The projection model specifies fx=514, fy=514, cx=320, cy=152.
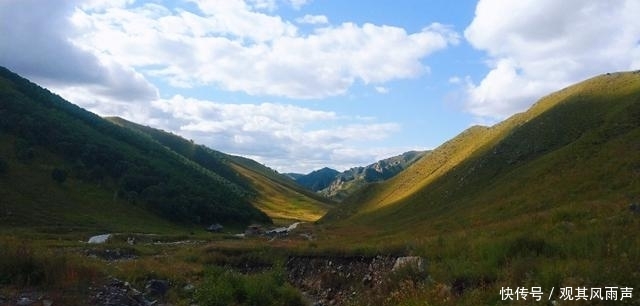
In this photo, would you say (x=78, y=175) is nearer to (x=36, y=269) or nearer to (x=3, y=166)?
(x=3, y=166)

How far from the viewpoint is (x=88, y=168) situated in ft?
360

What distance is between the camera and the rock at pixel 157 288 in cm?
1807

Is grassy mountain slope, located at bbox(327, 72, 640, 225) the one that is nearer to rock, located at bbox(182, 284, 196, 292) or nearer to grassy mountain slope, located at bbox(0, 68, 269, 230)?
rock, located at bbox(182, 284, 196, 292)

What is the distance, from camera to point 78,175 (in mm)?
103625

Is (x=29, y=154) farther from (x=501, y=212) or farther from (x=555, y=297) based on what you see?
(x=555, y=297)

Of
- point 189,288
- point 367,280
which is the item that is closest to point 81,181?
point 189,288

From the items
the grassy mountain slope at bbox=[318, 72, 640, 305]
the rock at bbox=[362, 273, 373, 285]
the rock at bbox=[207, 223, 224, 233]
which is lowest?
the rock at bbox=[207, 223, 224, 233]

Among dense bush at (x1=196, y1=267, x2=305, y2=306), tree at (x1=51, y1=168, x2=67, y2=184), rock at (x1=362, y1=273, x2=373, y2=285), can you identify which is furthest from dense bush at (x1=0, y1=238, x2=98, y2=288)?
tree at (x1=51, y1=168, x2=67, y2=184)

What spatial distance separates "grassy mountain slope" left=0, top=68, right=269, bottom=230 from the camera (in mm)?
88113

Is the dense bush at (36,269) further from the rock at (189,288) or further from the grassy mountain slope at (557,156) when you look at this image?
the grassy mountain slope at (557,156)

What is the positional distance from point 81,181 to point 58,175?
625 centimetres

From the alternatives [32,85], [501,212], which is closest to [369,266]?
[501,212]

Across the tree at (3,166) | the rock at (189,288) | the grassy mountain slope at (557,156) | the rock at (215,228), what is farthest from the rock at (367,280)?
the tree at (3,166)

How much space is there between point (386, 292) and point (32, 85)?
15982 centimetres
